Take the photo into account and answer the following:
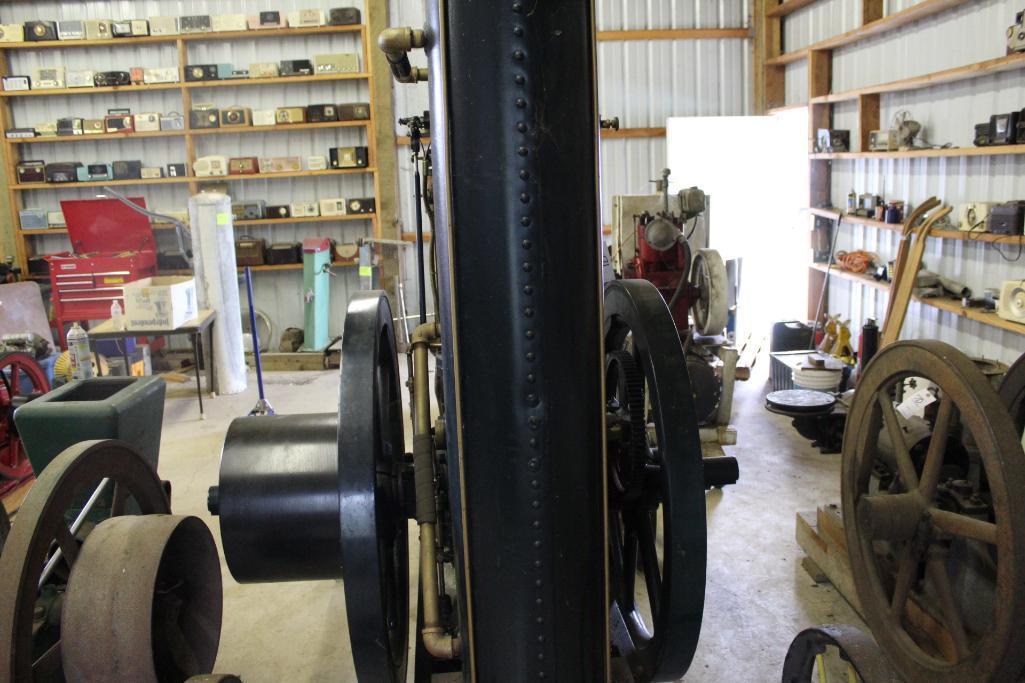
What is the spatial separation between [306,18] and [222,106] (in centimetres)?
118

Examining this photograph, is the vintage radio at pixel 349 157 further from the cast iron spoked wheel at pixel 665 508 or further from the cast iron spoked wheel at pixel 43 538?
the cast iron spoked wheel at pixel 665 508

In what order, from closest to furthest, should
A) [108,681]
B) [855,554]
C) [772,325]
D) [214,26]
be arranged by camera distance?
[108,681] < [855,554] < [772,325] < [214,26]

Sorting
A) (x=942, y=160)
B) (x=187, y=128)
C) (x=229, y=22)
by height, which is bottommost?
(x=942, y=160)

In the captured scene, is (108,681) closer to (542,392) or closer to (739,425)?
(542,392)

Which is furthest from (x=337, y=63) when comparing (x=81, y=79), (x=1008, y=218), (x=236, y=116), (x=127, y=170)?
(x=1008, y=218)

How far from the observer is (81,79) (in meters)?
7.98

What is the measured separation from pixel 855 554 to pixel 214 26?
23.9ft

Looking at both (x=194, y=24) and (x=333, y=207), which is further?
(x=333, y=207)

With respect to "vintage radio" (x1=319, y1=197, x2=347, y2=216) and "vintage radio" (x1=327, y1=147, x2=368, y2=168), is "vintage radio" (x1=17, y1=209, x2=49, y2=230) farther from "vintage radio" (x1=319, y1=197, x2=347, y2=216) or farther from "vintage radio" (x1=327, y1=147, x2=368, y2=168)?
"vintage radio" (x1=327, y1=147, x2=368, y2=168)

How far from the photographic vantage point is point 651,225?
194 inches

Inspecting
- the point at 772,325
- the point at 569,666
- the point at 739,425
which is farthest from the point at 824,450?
the point at 569,666

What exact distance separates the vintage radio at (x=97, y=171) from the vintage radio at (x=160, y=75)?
2.96ft

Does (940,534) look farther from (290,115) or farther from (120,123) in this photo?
(120,123)

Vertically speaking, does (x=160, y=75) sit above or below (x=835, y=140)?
above
